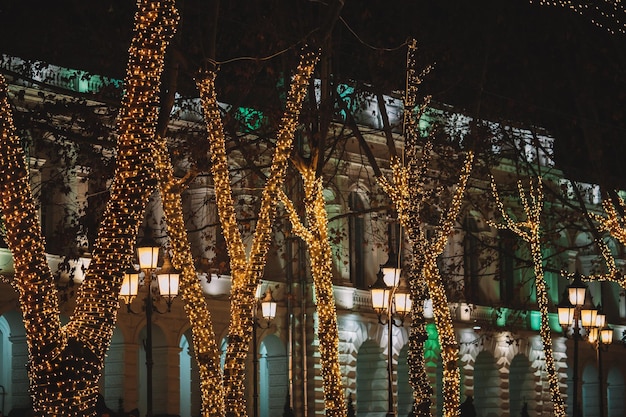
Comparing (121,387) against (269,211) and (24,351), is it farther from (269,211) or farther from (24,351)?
(269,211)

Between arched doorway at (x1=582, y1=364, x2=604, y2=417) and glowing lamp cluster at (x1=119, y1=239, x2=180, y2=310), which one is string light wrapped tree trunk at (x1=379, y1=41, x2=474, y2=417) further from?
arched doorway at (x1=582, y1=364, x2=604, y2=417)

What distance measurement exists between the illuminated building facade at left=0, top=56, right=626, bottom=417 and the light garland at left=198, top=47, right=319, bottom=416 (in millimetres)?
9116

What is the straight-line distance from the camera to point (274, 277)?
3975cm

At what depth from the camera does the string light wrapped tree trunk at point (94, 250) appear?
11.3 meters

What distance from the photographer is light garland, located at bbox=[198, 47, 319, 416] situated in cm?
1655

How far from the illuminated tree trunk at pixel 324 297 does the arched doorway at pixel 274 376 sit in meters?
20.2

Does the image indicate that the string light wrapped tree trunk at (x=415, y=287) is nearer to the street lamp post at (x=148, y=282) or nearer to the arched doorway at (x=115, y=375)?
the street lamp post at (x=148, y=282)

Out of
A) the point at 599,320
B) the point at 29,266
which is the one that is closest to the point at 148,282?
the point at 29,266

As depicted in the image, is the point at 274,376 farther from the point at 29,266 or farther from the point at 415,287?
the point at 29,266

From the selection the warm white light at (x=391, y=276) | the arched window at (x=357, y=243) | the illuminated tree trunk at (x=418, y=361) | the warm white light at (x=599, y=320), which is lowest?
the illuminated tree trunk at (x=418, y=361)

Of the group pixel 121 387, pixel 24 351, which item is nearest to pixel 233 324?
pixel 24 351

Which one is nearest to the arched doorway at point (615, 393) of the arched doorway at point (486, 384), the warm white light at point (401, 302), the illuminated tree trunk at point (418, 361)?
the arched doorway at point (486, 384)

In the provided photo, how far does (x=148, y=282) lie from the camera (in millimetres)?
21156

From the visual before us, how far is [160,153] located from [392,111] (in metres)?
23.6
